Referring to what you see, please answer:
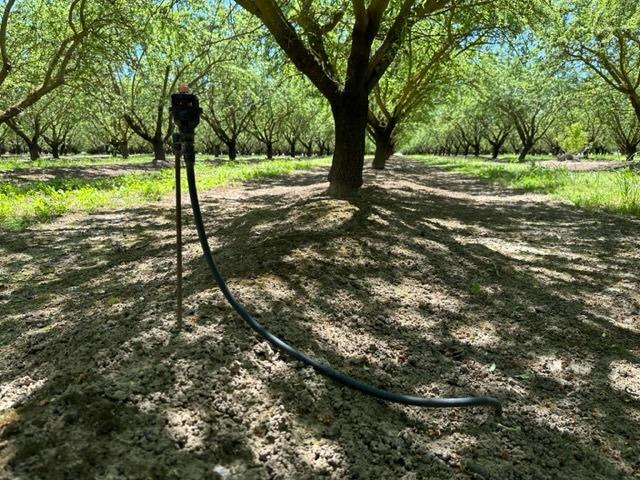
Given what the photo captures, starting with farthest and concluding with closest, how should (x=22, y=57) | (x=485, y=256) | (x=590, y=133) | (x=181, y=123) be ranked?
(x=590, y=133) < (x=22, y=57) < (x=485, y=256) < (x=181, y=123)

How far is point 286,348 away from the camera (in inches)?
102

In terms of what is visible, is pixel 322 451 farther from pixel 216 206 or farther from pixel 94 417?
pixel 216 206

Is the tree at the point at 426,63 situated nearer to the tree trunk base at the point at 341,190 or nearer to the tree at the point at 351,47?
the tree at the point at 351,47

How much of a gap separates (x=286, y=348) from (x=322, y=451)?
0.69m

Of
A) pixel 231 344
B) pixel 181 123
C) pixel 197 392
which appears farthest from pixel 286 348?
pixel 181 123

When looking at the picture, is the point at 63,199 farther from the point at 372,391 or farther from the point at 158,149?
the point at 158,149

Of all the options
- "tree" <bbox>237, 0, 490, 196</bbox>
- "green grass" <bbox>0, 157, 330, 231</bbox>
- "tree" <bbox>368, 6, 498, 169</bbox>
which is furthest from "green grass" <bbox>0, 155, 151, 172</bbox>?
"tree" <bbox>237, 0, 490, 196</bbox>

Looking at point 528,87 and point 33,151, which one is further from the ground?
point 528,87

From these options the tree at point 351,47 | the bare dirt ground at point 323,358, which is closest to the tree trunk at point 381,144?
the tree at point 351,47

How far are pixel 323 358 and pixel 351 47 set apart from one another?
5969mm

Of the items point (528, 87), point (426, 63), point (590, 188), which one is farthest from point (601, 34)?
point (528, 87)

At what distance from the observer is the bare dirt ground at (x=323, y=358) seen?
Result: 1.99 m

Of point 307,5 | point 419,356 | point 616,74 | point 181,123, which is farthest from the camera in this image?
point 616,74

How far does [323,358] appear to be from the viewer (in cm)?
275
